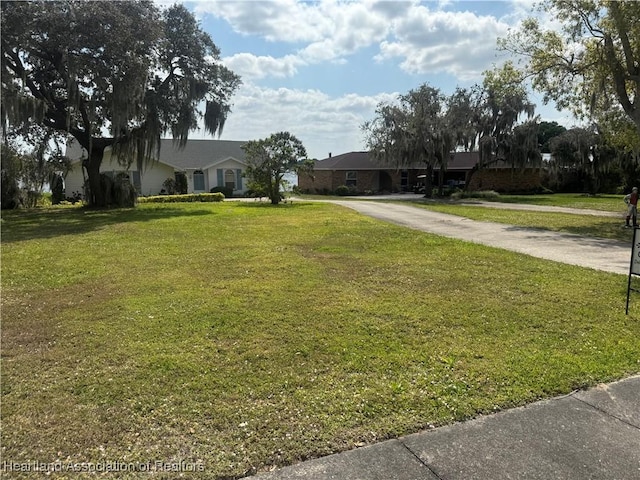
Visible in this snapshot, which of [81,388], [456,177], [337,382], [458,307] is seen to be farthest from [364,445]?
[456,177]

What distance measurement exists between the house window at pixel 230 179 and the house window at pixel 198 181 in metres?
1.88

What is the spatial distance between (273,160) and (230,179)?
1309 cm

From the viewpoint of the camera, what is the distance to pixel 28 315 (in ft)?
15.7

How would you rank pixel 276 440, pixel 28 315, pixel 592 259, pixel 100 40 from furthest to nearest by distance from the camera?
1. pixel 100 40
2. pixel 592 259
3. pixel 28 315
4. pixel 276 440

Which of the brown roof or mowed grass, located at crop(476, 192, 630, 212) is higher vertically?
the brown roof

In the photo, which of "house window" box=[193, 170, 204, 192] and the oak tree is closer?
the oak tree

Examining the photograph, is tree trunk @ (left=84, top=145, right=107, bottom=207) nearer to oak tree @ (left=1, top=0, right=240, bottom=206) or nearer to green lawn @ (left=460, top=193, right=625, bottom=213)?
oak tree @ (left=1, top=0, right=240, bottom=206)

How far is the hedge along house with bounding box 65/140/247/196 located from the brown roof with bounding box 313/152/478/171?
9.41m

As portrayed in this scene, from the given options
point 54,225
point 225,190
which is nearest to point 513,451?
point 54,225

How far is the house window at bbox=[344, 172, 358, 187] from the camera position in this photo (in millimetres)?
42031

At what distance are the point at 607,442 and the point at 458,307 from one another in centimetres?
256

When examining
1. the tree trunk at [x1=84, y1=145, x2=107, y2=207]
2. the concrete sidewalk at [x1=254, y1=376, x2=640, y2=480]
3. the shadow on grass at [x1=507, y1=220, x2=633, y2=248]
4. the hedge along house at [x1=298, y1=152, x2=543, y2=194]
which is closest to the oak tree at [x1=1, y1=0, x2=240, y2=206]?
the tree trunk at [x1=84, y1=145, x2=107, y2=207]

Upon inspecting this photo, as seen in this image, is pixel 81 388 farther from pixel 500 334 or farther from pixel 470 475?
pixel 500 334

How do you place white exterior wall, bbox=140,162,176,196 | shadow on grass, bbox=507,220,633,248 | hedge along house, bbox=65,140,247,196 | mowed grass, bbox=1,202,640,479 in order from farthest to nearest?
white exterior wall, bbox=140,162,176,196 < hedge along house, bbox=65,140,247,196 < shadow on grass, bbox=507,220,633,248 < mowed grass, bbox=1,202,640,479
